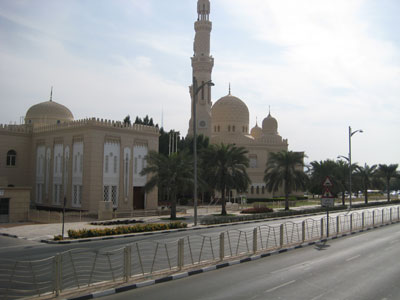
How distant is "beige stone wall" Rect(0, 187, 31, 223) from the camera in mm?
26578

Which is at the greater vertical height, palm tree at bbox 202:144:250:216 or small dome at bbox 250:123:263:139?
small dome at bbox 250:123:263:139

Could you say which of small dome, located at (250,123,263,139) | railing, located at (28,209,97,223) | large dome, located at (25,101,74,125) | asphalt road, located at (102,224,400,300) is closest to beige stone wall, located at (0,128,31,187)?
large dome, located at (25,101,74,125)

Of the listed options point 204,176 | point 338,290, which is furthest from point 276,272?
point 204,176

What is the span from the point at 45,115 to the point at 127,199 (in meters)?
15.4

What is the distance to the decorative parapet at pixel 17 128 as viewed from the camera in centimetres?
3791

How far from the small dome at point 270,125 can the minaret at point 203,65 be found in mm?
11401

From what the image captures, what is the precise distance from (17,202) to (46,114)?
18057mm

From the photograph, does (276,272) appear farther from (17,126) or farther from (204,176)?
(17,126)

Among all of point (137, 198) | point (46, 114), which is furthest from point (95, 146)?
point (46, 114)

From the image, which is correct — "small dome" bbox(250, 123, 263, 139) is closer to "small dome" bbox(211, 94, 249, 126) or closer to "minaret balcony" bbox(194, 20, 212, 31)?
"small dome" bbox(211, 94, 249, 126)

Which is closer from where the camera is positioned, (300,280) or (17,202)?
(300,280)

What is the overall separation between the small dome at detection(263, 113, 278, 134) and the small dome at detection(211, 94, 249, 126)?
501 cm

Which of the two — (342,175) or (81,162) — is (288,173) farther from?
(81,162)

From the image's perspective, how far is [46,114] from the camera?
43.0 metres
